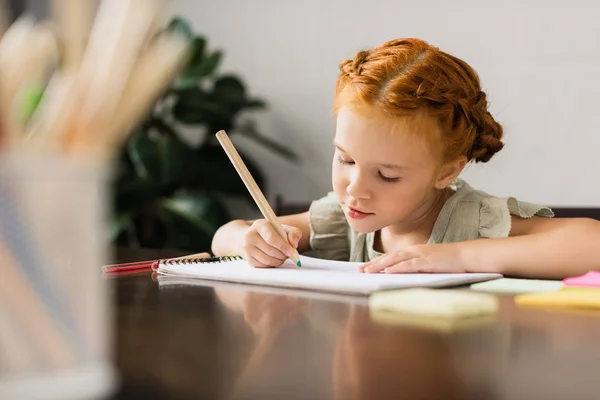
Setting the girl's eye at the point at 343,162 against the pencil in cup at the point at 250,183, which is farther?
the girl's eye at the point at 343,162

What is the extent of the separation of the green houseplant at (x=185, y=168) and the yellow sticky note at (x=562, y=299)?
2046 millimetres

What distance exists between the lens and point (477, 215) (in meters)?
1.41

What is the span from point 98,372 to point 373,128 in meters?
0.96

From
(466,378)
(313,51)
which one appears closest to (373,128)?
(466,378)

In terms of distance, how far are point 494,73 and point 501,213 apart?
48.5 inches

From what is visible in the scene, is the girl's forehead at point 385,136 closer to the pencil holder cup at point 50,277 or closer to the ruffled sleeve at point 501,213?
the ruffled sleeve at point 501,213

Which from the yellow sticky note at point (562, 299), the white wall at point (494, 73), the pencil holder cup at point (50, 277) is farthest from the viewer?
the white wall at point (494, 73)

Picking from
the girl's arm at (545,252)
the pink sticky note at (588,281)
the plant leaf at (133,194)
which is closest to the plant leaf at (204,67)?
the plant leaf at (133,194)

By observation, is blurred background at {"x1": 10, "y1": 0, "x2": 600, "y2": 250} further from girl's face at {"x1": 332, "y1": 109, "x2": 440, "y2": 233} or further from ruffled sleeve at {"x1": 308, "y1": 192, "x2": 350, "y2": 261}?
girl's face at {"x1": 332, "y1": 109, "x2": 440, "y2": 233}

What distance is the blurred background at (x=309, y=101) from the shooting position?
2391mm

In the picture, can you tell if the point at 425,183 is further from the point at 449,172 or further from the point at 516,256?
the point at 516,256

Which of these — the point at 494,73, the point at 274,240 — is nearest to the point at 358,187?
the point at 274,240

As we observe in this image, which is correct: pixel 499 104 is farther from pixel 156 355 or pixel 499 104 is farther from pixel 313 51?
pixel 156 355

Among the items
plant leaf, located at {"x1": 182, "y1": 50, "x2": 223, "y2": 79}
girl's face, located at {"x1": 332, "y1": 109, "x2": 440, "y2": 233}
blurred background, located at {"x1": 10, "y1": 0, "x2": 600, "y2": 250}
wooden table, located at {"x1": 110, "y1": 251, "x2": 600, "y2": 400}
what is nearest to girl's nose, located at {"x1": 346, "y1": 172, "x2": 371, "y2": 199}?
girl's face, located at {"x1": 332, "y1": 109, "x2": 440, "y2": 233}
